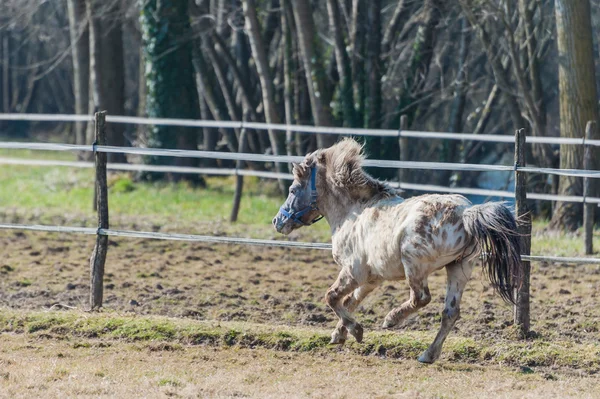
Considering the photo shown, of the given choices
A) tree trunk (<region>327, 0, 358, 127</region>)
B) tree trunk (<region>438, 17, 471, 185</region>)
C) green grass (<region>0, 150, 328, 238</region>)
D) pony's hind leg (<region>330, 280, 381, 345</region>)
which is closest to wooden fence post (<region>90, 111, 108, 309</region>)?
pony's hind leg (<region>330, 280, 381, 345</region>)

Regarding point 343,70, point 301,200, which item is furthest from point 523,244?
point 343,70

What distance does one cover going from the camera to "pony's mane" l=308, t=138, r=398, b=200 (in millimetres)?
6582

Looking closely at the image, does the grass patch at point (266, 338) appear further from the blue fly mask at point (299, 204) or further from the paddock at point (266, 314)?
the blue fly mask at point (299, 204)

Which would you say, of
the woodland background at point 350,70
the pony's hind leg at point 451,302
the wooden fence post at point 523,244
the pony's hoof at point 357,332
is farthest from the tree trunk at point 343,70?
the pony's hind leg at point 451,302

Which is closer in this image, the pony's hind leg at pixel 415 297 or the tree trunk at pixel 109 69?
the pony's hind leg at pixel 415 297

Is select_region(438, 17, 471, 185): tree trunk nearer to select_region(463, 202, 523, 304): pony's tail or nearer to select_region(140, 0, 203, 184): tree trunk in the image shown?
select_region(140, 0, 203, 184): tree trunk

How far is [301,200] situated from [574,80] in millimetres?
6366

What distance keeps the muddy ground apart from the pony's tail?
1308mm

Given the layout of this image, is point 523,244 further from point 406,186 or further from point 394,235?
point 406,186

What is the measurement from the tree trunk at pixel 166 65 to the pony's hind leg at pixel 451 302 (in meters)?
11.6

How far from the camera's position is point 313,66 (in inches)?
611

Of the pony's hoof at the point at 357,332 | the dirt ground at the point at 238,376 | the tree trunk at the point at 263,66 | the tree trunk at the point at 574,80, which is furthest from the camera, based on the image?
the tree trunk at the point at 263,66

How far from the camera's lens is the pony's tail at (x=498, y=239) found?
5.76m

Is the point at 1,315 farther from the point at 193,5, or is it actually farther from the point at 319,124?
the point at 193,5
